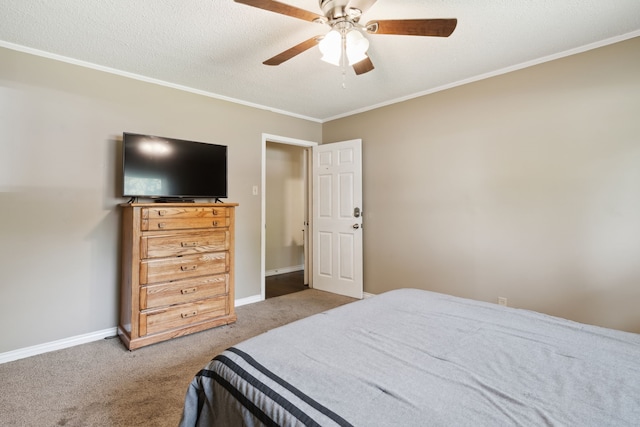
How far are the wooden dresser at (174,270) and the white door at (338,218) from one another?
1516 millimetres

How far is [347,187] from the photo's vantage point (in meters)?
3.99

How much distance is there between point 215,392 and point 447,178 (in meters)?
2.92

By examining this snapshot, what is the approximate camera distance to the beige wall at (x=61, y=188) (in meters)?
2.37

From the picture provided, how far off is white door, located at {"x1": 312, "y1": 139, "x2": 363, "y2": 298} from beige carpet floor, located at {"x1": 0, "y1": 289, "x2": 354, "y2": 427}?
1.41m

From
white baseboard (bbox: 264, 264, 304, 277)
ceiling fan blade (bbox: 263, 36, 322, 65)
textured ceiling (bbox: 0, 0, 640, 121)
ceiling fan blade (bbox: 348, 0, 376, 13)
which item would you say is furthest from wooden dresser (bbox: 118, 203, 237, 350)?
white baseboard (bbox: 264, 264, 304, 277)

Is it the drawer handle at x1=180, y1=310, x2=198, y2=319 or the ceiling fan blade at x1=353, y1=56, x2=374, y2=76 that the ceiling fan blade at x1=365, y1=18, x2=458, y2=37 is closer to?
the ceiling fan blade at x1=353, y1=56, x2=374, y2=76

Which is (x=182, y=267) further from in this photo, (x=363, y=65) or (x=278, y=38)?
(x=363, y=65)

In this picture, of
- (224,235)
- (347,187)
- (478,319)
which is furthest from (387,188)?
(478,319)

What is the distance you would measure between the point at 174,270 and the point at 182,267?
2.7 inches

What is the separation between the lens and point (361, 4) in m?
1.59

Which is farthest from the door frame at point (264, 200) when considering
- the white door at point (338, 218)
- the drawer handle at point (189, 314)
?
the drawer handle at point (189, 314)

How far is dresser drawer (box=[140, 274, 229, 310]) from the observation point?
252cm

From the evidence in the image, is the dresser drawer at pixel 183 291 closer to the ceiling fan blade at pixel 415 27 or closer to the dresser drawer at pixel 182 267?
the dresser drawer at pixel 182 267

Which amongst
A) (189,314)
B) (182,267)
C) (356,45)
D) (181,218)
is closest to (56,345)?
(189,314)
